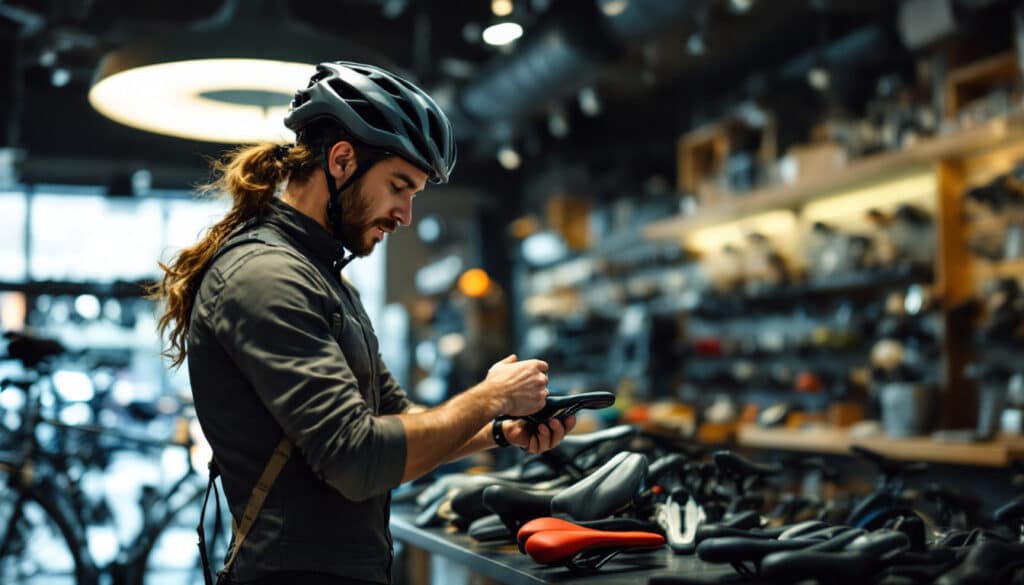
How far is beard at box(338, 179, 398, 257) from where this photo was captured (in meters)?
1.84

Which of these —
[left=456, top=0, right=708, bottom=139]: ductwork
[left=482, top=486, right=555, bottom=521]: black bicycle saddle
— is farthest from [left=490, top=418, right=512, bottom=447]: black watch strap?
[left=456, top=0, right=708, bottom=139]: ductwork

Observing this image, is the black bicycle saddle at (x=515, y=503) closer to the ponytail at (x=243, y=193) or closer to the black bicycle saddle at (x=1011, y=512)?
the ponytail at (x=243, y=193)

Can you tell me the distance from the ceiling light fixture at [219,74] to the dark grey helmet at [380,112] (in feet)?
3.42

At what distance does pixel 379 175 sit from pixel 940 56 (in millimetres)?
4911

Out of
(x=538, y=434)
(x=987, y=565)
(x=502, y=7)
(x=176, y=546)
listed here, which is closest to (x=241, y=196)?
(x=538, y=434)

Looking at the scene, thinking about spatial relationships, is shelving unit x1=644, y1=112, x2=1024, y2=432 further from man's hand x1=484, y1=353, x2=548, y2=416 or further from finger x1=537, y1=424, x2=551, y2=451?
man's hand x1=484, y1=353, x2=548, y2=416

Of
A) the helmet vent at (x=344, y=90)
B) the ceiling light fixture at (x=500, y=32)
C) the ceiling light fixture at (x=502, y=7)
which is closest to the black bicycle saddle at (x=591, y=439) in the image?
the helmet vent at (x=344, y=90)

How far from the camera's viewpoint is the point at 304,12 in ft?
28.6

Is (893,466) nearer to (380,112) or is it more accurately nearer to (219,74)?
(380,112)

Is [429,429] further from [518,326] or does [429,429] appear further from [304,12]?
[518,326]

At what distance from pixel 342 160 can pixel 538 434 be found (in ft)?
2.01

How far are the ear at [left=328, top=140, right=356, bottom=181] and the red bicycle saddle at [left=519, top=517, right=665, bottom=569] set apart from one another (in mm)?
705

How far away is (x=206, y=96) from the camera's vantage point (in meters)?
3.74

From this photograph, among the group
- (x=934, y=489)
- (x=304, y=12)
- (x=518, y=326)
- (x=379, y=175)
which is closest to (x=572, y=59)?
(x=304, y=12)
